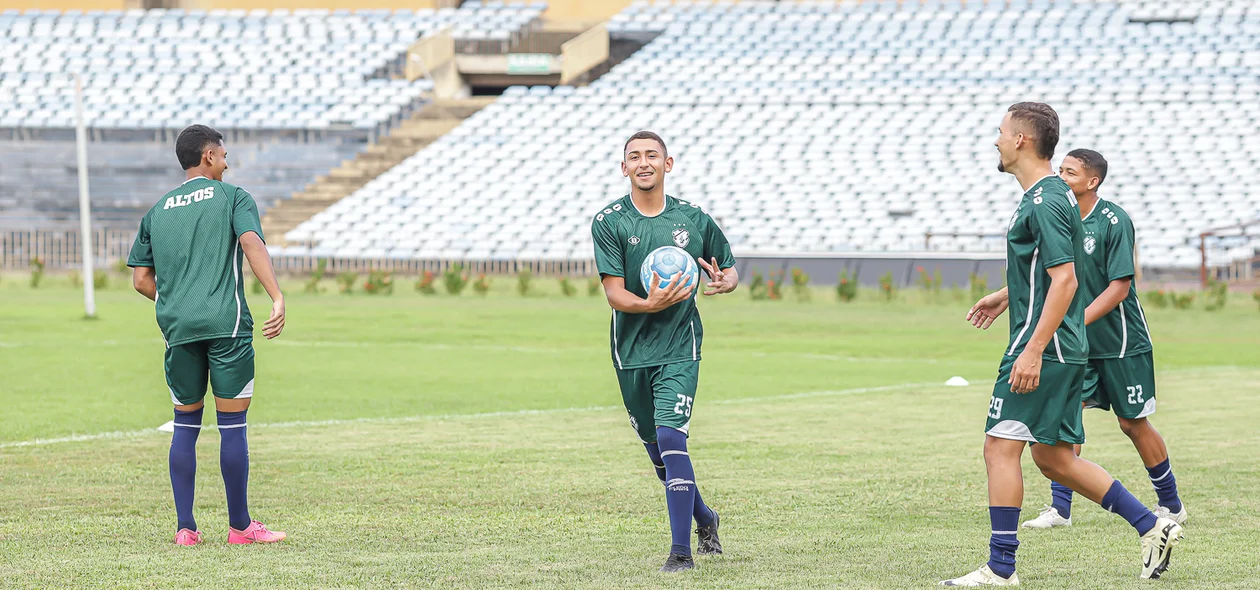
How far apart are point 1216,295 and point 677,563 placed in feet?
82.2

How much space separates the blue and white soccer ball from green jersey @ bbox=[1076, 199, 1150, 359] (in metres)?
1.96

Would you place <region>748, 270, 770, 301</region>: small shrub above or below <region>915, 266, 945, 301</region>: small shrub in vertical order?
below

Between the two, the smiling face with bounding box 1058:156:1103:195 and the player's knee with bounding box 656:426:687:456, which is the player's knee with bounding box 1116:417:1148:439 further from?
the player's knee with bounding box 656:426:687:456

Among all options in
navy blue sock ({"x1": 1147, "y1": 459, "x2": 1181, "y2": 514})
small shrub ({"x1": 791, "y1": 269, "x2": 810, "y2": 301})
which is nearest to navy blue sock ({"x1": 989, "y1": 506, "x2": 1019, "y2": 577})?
navy blue sock ({"x1": 1147, "y1": 459, "x2": 1181, "y2": 514})

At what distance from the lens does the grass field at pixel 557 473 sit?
6.29 meters

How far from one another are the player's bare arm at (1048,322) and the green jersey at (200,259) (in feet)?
11.0

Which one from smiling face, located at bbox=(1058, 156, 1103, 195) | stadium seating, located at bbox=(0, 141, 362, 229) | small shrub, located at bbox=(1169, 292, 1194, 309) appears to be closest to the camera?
smiling face, located at bbox=(1058, 156, 1103, 195)

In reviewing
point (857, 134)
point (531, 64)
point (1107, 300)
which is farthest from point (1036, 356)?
point (531, 64)

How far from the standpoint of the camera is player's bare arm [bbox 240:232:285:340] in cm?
665

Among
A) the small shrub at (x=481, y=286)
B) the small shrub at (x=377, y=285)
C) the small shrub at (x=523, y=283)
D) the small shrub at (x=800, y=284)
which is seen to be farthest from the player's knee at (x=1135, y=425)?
the small shrub at (x=377, y=285)

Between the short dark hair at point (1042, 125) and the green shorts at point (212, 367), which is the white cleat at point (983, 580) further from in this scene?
the green shorts at point (212, 367)

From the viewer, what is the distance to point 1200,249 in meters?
33.4

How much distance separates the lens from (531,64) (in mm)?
53781

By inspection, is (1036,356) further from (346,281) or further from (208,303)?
(346,281)
